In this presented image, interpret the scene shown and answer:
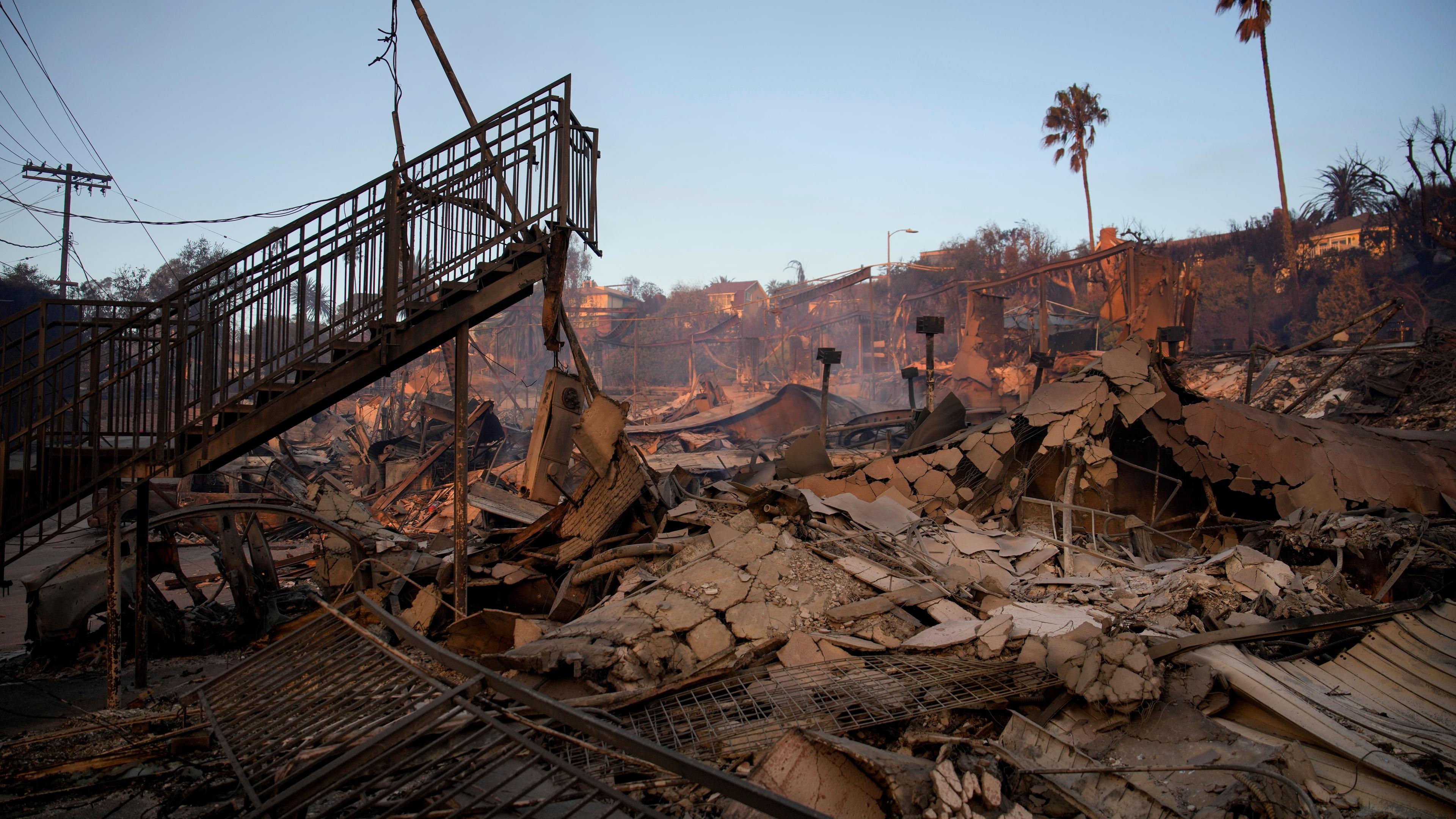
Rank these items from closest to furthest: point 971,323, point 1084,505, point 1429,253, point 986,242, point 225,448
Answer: point 225,448 → point 1084,505 → point 971,323 → point 1429,253 → point 986,242

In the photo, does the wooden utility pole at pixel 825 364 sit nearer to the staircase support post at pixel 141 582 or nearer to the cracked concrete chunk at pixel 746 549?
the cracked concrete chunk at pixel 746 549

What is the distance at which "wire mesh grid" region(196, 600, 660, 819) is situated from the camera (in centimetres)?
248

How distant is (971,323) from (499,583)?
1624 cm

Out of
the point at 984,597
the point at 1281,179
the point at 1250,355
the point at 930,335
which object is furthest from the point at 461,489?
the point at 1281,179

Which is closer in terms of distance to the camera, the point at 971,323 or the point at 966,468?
the point at 966,468

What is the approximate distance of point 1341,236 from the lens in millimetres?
36250

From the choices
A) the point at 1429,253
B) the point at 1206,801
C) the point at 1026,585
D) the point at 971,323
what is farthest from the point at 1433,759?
the point at 1429,253

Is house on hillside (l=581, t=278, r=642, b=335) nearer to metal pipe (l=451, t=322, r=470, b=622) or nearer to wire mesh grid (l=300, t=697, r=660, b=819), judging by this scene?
metal pipe (l=451, t=322, r=470, b=622)

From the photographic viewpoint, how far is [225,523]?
699 cm

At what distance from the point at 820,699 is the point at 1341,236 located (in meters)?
46.0

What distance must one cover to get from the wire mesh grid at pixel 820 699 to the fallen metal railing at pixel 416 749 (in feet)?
3.16

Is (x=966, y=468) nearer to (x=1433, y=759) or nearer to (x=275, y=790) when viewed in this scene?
(x=1433, y=759)

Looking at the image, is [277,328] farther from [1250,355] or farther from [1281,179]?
[1281,179]

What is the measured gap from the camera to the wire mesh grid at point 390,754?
8.14 ft
